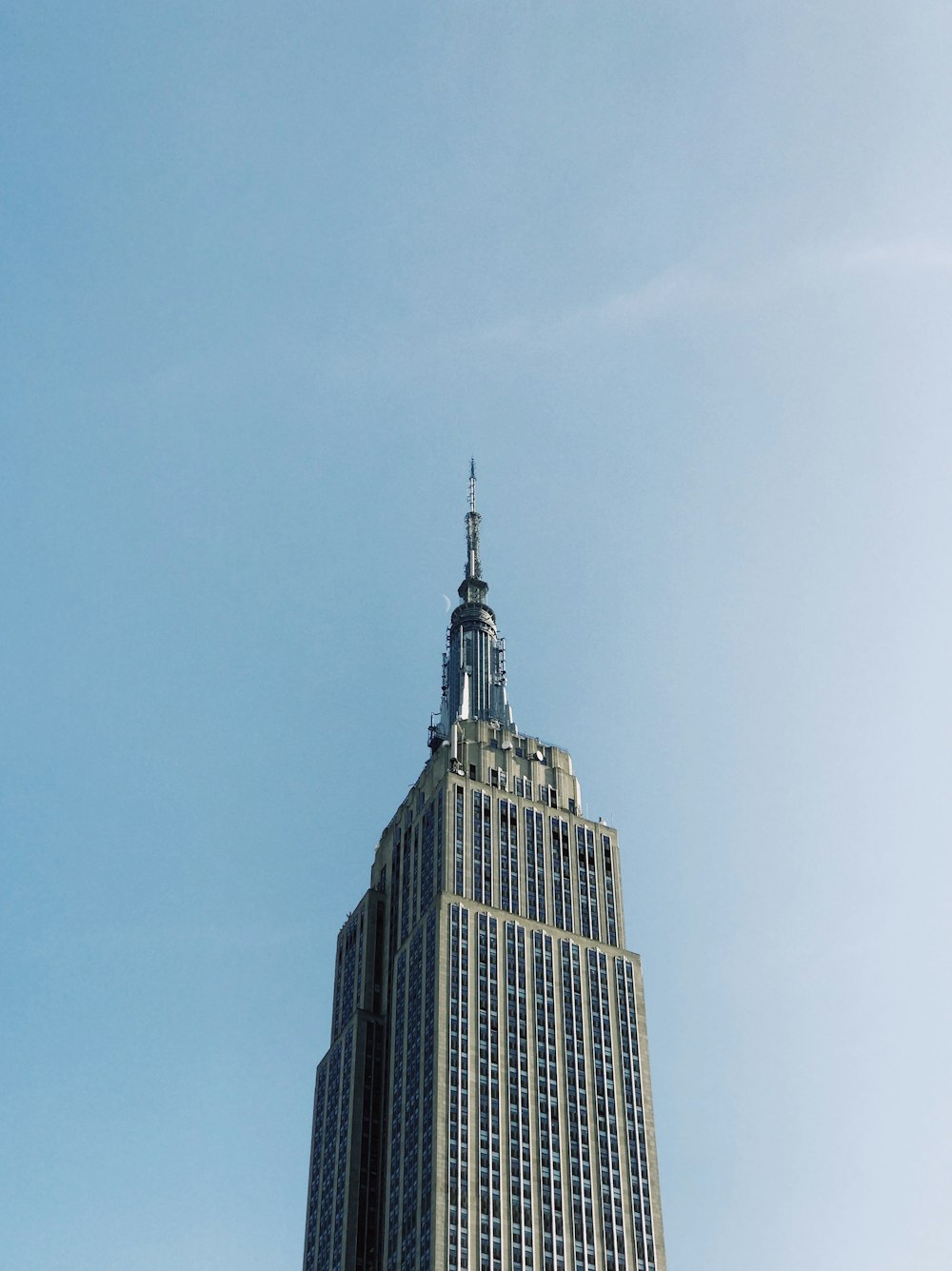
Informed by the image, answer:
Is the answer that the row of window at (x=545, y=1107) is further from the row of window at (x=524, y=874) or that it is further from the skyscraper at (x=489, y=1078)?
the row of window at (x=524, y=874)

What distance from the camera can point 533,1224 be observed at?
157 metres

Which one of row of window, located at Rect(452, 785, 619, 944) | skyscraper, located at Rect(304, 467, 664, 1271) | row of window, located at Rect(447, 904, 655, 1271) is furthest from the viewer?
row of window, located at Rect(452, 785, 619, 944)

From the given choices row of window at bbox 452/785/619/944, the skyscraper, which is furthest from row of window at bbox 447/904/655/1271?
row of window at bbox 452/785/619/944

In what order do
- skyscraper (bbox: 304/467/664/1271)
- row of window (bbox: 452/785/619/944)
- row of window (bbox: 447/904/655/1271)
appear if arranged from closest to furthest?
row of window (bbox: 447/904/655/1271) < skyscraper (bbox: 304/467/664/1271) < row of window (bbox: 452/785/619/944)

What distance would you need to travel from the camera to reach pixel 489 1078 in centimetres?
16775

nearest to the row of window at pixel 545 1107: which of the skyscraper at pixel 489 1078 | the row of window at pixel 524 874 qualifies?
the skyscraper at pixel 489 1078

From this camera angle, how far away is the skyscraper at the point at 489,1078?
15812 centimetres

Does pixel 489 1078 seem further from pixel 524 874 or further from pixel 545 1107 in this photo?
pixel 524 874

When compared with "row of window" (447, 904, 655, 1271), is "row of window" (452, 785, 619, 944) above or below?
above

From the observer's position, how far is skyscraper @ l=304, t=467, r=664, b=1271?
519 ft

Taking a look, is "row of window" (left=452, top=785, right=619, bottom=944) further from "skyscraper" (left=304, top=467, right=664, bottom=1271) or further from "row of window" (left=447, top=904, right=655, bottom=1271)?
"row of window" (left=447, top=904, right=655, bottom=1271)

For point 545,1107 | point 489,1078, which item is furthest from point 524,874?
point 545,1107

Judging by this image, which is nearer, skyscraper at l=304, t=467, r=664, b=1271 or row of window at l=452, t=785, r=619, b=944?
skyscraper at l=304, t=467, r=664, b=1271

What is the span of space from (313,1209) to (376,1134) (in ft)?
40.0
